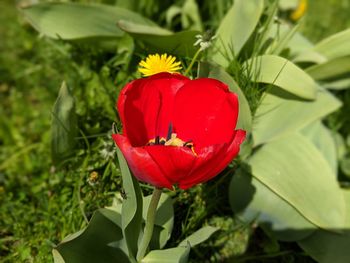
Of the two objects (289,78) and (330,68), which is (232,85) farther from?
(330,68)

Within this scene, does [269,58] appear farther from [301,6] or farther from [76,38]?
Result: [301,6]

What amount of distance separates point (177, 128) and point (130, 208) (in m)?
0.23

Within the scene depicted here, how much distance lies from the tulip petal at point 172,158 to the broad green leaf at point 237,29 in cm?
69

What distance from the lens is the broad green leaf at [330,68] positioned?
166 cm

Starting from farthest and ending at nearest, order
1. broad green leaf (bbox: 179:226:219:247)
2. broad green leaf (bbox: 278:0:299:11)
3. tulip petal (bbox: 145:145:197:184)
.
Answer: broad green leaf (bbox: 278:0:299:11), broad green leaf (bbox: 179:226:219:247), tulip petal (bbox: 145:145:197:184)

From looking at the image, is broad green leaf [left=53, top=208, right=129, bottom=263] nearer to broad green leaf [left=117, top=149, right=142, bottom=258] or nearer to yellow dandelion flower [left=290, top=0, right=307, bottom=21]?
broad green leaf [left=117, top=149, right=142, bottom=258]

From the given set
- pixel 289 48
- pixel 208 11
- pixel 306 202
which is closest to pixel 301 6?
pixel 208 11

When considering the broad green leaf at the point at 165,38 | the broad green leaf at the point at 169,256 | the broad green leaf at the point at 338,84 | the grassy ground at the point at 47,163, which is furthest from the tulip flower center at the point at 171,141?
the broad green leaf at the point at 338,84

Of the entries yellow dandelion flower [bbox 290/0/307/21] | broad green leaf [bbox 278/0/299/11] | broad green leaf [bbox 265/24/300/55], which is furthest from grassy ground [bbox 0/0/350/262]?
yellow dandelion flower [bbox 290/0/307/21]

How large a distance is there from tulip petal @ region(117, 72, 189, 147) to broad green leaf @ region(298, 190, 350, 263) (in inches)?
26.9

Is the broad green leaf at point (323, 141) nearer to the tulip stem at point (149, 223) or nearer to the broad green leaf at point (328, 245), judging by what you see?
the broad green leaf at point (328, 245)

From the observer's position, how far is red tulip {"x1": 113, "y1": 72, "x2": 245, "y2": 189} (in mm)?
959

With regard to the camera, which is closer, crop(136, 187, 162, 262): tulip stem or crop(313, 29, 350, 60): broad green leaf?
crop(136, 187, 162, 262): tulip stem

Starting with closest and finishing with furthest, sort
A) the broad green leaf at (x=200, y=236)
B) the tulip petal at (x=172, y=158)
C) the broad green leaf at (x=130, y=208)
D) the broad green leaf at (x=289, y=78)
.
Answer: the tulip petal at (x=172, y=158) → the broad green leaf at (x=130, y=208) → the broad green leaf at (x=200, y=236) → the broad green leaf at (x=289, y=78)
